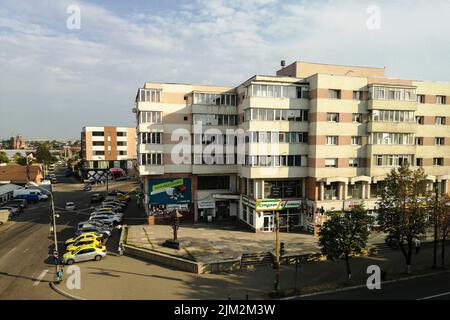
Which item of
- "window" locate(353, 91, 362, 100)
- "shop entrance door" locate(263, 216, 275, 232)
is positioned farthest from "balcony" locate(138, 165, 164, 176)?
"window" locate(353, 91, 362, 100)

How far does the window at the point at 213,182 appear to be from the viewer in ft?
146

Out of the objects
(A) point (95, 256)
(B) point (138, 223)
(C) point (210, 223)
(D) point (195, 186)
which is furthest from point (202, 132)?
(A) point (95, 256)

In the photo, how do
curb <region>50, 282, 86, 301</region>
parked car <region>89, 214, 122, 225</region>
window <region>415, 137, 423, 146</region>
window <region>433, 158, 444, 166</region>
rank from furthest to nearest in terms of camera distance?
parked car <region>89, 214, 122, 225</region> < window <region>433, 158, 444, 166</region> < window <region>415, 137, 423, 146</region> < curb <region>50, 282, 86, 301</region>

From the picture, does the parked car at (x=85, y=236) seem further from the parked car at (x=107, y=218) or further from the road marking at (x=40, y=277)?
the parked car at (x=107, y=218)

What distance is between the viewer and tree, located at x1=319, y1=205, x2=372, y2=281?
24.3 meters

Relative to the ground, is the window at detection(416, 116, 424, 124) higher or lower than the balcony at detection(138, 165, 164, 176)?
higher

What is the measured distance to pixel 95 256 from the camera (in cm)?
2998

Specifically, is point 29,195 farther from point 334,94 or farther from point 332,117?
point 334,94

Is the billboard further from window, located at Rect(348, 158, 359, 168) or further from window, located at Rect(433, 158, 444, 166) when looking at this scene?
window, located at Rect(433, 158, 444, 166)

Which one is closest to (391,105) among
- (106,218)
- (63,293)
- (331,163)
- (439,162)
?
(331,163)

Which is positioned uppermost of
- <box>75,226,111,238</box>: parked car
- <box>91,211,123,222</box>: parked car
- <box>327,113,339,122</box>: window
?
<box>327,113,339,122</box>: window

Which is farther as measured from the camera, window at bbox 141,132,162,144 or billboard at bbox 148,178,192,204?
billboard at bbox 148,178,192,204

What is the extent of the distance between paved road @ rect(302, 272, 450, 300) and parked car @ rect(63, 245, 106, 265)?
1867 centimetres
